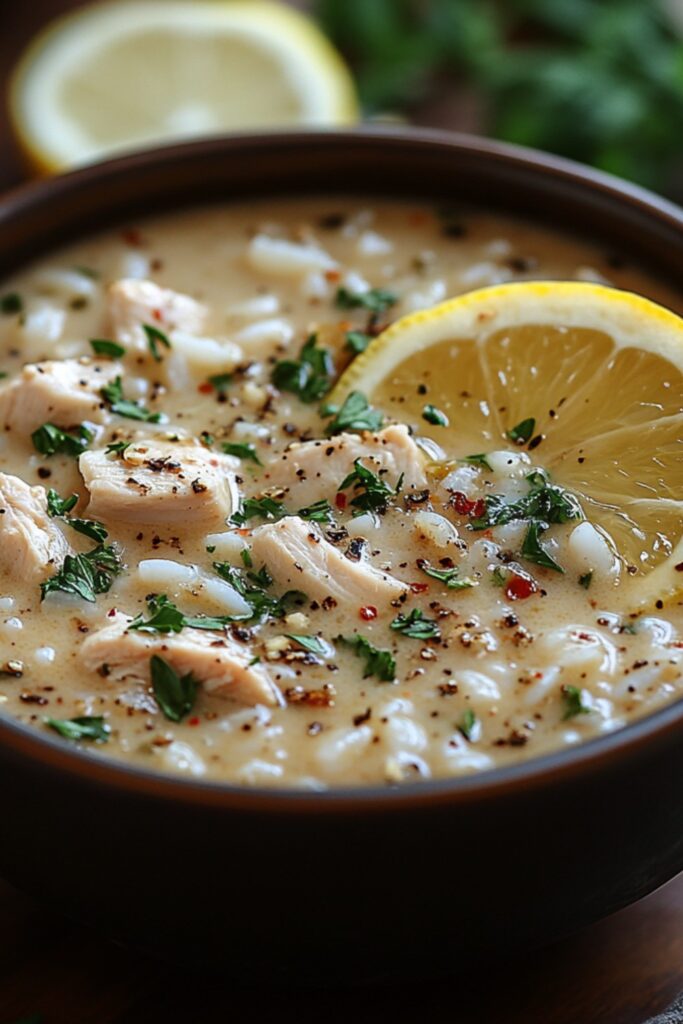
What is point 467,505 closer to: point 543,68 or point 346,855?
point 346,855

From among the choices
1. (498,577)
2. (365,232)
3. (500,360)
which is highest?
(365,232)

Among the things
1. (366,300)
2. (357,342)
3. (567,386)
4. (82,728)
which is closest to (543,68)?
(366,300)

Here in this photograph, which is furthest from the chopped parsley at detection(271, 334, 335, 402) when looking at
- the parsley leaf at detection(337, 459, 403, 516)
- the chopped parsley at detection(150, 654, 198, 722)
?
the chopped parsley at detection(150, 654, 198, 722)

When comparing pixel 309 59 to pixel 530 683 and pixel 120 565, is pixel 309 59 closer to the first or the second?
pixel 120 565

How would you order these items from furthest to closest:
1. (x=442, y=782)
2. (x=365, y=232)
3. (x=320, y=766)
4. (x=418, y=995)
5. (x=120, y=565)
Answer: (x=365, y=232) → (x=120, y=565) → (x=418, y=995) → (x=320, y=766) → (x=442, y=782)

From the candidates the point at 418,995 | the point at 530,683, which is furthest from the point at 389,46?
the point at 418,995

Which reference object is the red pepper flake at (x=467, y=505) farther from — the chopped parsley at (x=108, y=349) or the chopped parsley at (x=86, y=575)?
the chopped parsley at (x=108, y=349)

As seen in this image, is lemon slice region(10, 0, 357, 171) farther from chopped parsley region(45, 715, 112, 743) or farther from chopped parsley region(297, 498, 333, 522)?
chopped parsley region(45, 715, 112, 743)
